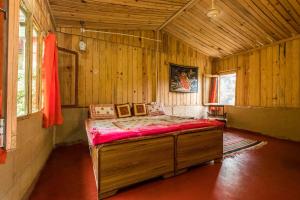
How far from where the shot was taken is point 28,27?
6.59ft

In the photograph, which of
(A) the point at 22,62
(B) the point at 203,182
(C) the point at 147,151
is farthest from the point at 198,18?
(A) the point at 22,62

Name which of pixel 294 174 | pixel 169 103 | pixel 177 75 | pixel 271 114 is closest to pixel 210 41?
pixel 177 75

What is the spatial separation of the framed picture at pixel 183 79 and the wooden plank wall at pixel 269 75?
124 cm

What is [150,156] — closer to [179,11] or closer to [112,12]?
[112,12]

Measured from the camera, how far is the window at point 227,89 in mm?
5928

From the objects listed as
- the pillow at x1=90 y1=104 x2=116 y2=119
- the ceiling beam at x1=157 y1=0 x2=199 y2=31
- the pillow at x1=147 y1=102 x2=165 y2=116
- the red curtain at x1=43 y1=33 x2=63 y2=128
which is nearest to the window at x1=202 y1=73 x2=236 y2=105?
the pillow at x1=147 y1=102 x2=165 y2=116

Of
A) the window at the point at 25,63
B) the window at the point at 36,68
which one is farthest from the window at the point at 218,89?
the window at the point at 25,63

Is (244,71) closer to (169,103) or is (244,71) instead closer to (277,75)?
(277,75)

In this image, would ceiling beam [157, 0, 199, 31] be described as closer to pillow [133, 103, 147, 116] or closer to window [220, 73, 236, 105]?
pillow [133, 103, 147, 116]

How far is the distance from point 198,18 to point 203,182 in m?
3.47

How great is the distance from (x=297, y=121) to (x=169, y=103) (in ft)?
10.0

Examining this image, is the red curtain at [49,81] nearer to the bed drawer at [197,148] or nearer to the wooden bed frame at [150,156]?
the wooden bed frame at [150,156]

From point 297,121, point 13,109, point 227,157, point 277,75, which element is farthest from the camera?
point 277,75

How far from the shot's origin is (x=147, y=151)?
2.04 m
